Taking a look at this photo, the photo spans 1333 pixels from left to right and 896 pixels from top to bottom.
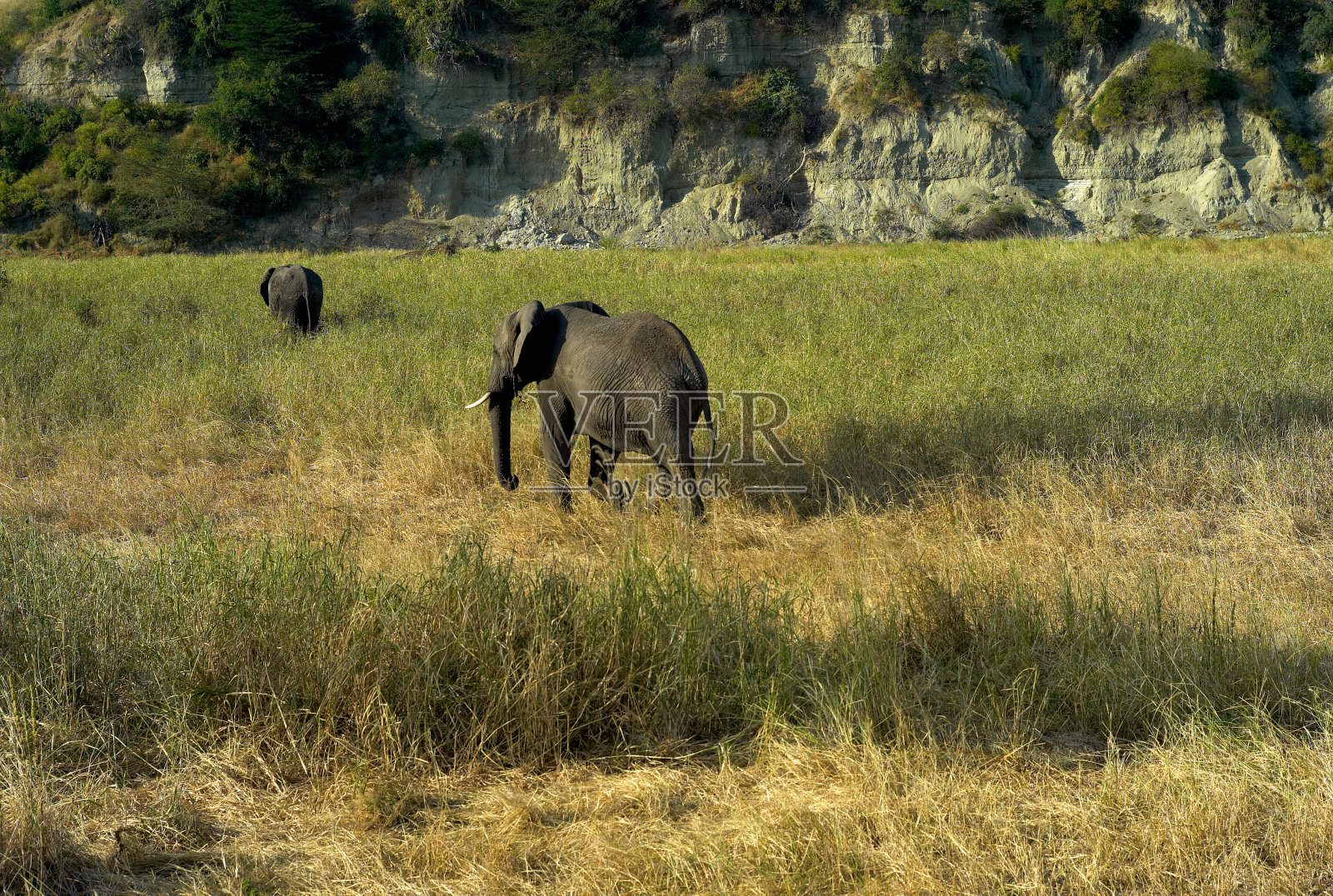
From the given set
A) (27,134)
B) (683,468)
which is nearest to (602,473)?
(683,468)

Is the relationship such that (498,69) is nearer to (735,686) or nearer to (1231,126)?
(1231,126)

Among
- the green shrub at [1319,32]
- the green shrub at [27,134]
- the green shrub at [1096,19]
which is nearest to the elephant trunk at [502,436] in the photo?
the green shrub at [1096,19]

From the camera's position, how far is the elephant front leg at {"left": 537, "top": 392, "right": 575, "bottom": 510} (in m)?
6.49

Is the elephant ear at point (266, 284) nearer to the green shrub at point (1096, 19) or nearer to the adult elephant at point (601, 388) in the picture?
the adult elephant at point (601, 388)

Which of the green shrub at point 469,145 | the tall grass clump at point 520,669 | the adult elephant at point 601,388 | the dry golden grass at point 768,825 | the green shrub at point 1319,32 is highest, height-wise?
the green shrub at point 1319,32

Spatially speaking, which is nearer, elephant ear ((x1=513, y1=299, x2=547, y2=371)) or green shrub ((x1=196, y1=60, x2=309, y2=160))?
elephant ear ((x1=513, y1=299, x2=547, y2=371))

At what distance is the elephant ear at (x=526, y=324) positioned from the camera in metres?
6.23

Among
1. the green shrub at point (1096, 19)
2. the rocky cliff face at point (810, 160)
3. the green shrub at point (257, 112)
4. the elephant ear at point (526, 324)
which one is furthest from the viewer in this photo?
the green shrub at point (1096, 19)

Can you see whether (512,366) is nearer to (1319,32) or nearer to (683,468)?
(683,468)

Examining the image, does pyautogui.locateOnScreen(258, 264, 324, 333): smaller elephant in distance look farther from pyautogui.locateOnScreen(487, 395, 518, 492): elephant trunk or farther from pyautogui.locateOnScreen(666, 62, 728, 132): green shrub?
pyautogui.locateOnScreen(666, 62, 728, 132): green shrub

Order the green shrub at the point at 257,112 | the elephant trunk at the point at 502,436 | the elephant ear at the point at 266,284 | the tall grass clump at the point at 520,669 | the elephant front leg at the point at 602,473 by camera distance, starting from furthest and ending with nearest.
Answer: the green shrub at the point at 257,112 < the elephant ear at the point at 266,284 < the elephant trunk at the point at 502,436 < the elephant front leg at the point at 602,473 < the tall grass clump at the point at 520,669

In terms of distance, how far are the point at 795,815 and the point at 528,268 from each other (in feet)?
63.2

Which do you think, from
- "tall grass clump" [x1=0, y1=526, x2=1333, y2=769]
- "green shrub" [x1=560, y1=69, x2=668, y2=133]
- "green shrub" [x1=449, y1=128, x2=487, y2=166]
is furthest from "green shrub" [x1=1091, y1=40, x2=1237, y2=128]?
"tall grass clump" [x1=0, y1=526, x2=1333, y2=769]

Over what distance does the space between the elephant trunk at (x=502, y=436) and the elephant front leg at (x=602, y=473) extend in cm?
55
